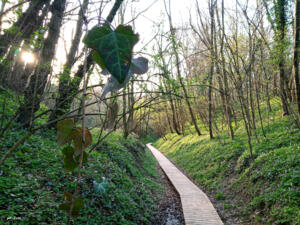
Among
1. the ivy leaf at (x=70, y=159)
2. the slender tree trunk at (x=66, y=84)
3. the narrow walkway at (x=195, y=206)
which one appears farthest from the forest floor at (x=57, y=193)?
the ivy leaf at (x=70, y=159)

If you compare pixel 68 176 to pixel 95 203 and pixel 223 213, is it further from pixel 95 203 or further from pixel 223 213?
pixel 223 213

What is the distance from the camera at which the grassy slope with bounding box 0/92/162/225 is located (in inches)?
119

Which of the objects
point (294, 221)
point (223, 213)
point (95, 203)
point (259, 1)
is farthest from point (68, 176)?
point (259, 1)

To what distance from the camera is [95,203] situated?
4.17m

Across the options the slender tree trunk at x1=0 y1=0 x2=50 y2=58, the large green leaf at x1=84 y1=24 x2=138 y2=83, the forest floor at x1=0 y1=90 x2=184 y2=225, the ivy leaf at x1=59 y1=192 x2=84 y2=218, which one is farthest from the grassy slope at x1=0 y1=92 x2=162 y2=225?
the large green leaf at x1=84 y1=24 x2=138 y2=83

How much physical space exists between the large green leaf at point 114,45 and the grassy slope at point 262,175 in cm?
449

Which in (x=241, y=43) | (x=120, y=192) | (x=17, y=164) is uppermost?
(x=241, y=43)

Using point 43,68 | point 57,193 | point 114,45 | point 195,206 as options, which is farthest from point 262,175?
point 114,45

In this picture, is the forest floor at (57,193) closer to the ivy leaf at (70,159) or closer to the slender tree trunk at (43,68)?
the slender tree trunk at (43,68)

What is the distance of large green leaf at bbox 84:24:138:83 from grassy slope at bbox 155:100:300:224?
449 cm

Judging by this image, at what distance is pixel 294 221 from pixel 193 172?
18.8 feet

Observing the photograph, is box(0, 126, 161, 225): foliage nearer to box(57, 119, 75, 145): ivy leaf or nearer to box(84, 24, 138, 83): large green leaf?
box(57, 119, 75, 145): ivy leaf

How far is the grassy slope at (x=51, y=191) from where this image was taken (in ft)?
9.89

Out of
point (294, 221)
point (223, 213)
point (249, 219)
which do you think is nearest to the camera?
point (294, 221)
